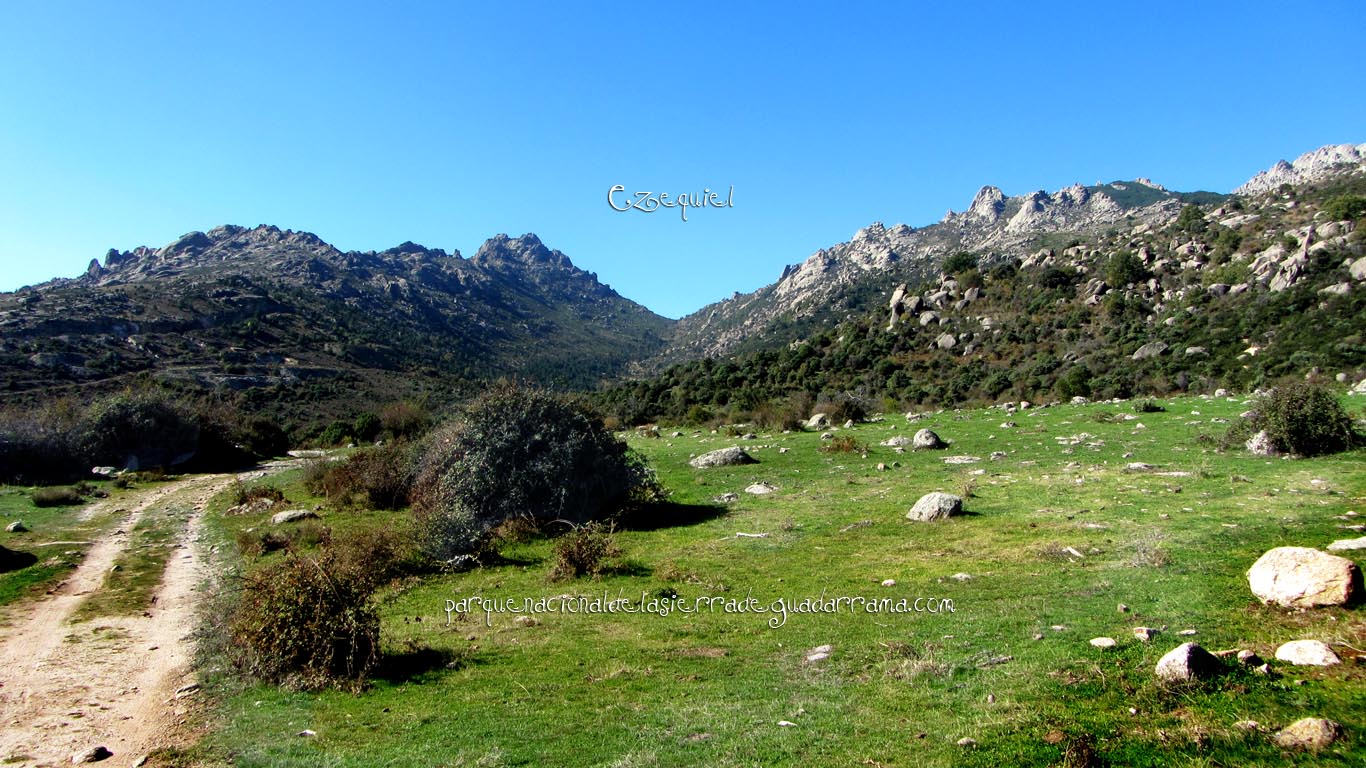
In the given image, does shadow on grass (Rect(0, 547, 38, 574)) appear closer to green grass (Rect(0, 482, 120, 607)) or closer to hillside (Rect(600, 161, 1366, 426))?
green grass (Rect(0, 482, 120, 607))

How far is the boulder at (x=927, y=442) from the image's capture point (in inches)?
1056

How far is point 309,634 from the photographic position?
9812mm

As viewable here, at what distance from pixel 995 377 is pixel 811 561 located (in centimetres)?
4485

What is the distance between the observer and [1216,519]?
41.5 ft

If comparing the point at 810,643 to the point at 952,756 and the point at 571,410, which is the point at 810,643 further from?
the point at 571,410

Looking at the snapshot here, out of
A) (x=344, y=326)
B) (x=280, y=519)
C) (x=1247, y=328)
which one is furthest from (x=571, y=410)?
(x=344, y=326)

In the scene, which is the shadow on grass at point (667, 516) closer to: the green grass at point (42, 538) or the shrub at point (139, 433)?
the green grass at point (42, 538)

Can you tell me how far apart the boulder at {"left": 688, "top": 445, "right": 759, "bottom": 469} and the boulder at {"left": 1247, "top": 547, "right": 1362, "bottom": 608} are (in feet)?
65.5

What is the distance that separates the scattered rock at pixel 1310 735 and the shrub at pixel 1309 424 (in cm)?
1750

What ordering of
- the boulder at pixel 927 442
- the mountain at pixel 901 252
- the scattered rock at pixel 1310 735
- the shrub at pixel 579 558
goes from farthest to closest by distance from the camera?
the mountain at pixel 901 252, the boulder at pixel 927 442, the shrub at pixel 579 558, the scattered rock at pixel 1310 735

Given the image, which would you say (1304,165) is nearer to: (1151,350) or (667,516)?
(1151,350)

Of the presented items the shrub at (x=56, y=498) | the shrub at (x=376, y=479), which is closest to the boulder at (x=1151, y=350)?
the shrub at (x=376, y=479)

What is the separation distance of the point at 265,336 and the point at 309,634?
120 meters

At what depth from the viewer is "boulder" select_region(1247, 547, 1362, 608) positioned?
7656 mm
